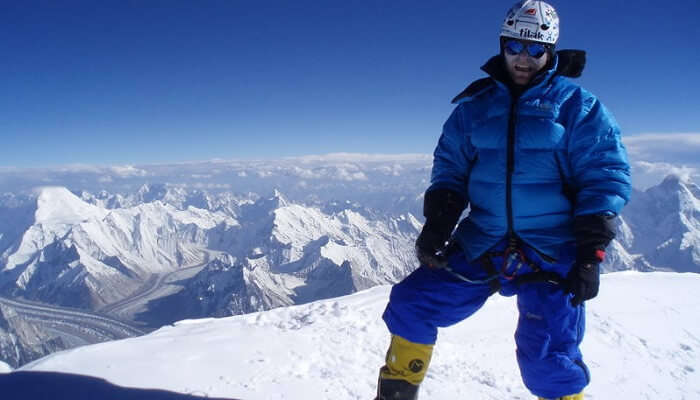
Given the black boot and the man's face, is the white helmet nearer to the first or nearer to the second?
the man's face

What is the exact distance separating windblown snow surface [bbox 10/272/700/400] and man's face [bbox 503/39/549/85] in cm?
459

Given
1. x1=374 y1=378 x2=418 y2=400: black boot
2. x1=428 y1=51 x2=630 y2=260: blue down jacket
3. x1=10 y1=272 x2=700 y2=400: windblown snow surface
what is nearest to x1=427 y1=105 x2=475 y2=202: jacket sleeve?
x1=428 y1=51 x2=630 y2=260: blue down jacket

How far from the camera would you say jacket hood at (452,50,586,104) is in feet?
12.6

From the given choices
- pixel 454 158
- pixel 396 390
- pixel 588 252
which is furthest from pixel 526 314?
pixel 454 158

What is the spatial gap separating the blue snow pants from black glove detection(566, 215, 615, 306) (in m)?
0.17

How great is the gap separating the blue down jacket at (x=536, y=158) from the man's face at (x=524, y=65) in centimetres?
12

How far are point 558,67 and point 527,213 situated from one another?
1.55 meters

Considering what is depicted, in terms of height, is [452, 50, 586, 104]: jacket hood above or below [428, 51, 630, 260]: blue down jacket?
above

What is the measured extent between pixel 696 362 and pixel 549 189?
6369 mm

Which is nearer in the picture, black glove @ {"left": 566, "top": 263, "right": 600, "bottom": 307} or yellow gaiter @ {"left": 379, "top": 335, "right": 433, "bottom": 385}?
black glove @ {"left": 566, "top": 263, "right": 600, "bottom": 307}

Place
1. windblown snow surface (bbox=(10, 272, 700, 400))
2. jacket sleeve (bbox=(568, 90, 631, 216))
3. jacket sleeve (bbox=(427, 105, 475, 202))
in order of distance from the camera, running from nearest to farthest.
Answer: jacket sleeve (bbox=(568, 90, 631, 216)) → jacket sleeve (bbox=(427, 105, 475, 202)) → windblown snow surface (bbox=(10, 272, 700, 400))

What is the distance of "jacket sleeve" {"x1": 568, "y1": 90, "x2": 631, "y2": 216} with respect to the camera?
342 cm

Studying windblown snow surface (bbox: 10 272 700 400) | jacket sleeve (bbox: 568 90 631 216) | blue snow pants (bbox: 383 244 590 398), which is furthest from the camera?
windblown snow surface (bbox: 10 272 700 400)

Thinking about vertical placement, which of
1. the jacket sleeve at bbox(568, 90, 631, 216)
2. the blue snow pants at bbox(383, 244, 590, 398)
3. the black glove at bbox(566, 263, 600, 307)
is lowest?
the blue snow pants at bbox(383, 244, 590, 398)
